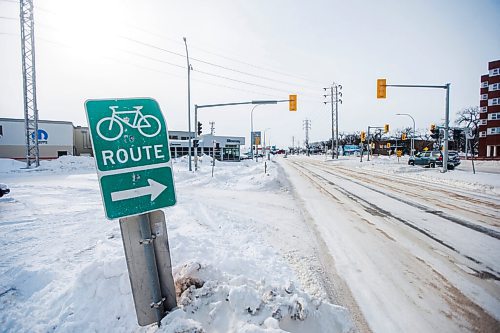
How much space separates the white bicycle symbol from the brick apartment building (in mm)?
62597

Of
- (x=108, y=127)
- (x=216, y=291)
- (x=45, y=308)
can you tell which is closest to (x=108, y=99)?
(x=108, y=127)

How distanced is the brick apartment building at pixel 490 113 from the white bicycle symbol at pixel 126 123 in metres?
62.6

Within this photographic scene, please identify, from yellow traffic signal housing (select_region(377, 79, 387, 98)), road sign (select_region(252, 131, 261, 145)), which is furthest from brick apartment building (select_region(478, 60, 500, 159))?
yellow traffic signal housing (select_region(377, 79, 387, 98))

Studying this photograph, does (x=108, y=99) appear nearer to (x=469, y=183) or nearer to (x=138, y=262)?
(x=138, y=262)

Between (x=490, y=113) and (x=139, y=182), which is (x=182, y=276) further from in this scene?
(x=490, y=113)

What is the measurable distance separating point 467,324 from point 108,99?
15.6 ft

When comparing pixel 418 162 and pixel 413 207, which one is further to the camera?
pixel 418 162

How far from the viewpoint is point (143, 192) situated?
2.06 meters

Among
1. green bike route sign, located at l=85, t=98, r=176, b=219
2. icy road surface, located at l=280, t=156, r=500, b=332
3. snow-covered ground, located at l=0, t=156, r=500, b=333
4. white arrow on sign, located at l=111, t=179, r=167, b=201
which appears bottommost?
icy road surface, located at l=280, t=156, r=500, b=332

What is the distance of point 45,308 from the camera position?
303 cm

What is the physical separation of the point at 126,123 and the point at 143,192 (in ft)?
1.99

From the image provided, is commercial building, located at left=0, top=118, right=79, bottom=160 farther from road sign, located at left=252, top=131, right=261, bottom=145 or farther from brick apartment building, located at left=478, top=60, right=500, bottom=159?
brick apartment building, located at left=478, top=60, right=500, bottom=159

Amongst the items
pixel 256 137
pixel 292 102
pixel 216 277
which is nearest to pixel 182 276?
pixel 216 277

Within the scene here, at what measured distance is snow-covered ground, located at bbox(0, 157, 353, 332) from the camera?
8.87ft
